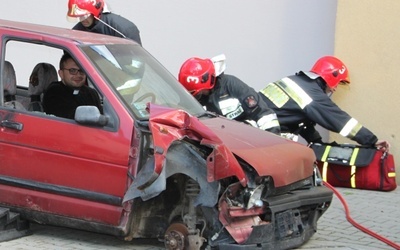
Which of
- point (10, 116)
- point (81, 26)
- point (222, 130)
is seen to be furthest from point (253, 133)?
point (81, 26)

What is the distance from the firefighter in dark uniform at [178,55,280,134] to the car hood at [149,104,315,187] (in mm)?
1653

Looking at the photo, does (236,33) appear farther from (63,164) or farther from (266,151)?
(63,164)

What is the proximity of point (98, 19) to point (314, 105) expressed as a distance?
2.37 metres

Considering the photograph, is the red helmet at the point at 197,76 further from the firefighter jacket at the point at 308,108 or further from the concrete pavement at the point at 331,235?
the concrete pavement at the point at 331,235

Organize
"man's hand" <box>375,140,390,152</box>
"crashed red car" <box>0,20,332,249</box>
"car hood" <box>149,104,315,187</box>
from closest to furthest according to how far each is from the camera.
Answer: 1. "car hood" <box>149,104,315,187</box>
2. "crashed red car" <box>0,20,332,249</box>
3. "man's hand" <box>375,140,390,152</box>

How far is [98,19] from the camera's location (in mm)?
8656

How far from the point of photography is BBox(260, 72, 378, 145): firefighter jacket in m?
9.16

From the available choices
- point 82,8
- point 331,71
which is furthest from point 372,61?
point 82,8

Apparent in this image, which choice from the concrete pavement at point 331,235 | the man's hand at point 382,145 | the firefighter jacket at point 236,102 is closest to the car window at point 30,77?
the concrete pavement at point 331,235

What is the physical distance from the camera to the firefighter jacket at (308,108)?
9164mm

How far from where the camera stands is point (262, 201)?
620 centimetres

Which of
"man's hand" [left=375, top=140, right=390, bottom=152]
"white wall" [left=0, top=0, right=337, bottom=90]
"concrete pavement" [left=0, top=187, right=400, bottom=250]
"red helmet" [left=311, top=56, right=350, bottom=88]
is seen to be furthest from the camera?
"white wall" [left=0, top=0, right=337, bottom=90]

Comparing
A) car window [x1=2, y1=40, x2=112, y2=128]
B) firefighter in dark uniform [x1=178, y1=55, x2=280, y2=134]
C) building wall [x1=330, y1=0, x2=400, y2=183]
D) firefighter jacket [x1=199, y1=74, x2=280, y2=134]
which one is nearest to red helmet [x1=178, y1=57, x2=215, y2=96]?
firefighter in dark uniform [x1=178, y1=55, x2=280, y2=134]

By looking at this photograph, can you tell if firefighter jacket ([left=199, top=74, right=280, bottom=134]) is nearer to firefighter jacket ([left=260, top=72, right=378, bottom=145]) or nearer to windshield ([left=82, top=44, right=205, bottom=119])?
firefighter jacket ([left=260, top=72, right=378, bottom=145])
